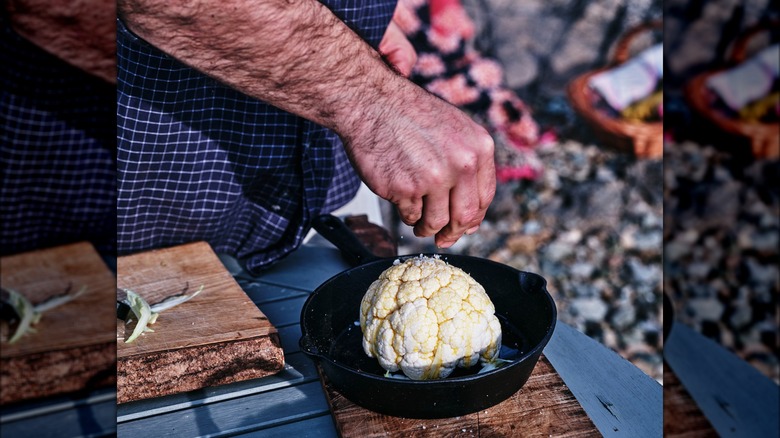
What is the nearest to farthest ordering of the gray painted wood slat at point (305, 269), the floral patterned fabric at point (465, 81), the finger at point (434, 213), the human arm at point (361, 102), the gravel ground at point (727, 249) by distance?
the human arm at point (361, 102)
the finger at point (434, 213)
the gray painted wood slat at point (305, 269)
the gravel ground at point (727, 249)
the floral patterned fabric at point (465, 81)

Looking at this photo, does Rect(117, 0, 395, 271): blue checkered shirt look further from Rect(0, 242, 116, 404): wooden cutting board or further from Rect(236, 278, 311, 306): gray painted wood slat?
Rect(0, 242, 116, 404): wooden cutting board

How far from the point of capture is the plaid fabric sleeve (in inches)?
36.5

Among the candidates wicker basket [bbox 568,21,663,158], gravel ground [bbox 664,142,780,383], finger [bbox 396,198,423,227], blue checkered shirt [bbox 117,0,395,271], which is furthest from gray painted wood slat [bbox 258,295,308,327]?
wicker basket [bbox 568,21,663,158]

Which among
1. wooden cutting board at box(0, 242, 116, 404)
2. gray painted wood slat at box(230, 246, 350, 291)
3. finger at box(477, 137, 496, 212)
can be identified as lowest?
gray painted wood slat at box(230, 246, 350, 291)

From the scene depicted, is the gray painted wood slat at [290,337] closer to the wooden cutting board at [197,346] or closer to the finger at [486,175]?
the wooden cutting board at [197,346]

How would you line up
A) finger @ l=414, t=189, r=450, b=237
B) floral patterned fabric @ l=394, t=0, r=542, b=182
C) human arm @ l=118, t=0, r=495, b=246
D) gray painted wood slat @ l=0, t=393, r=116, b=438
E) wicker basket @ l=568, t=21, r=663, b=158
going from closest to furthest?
gray painted wood slat @ l=0, t=393, r=116, b=438, human arm @ l=118, t=0, r=495, b=246, finger @ l=414, t=189, r=450, b=237, wicker basket @ l=568, t=21, r=663, b=158, floral patterned fabric @ l=394, t=0, r=542, b=182

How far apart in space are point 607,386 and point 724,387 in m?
0.13

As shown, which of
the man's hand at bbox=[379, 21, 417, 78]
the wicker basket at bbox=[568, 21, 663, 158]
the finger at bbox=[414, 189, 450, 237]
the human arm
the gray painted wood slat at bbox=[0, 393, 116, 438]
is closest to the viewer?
the gray painted wood slat at bbox=[0, 393, 116, 438]

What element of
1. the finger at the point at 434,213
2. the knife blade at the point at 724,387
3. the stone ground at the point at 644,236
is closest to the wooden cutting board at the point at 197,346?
the finger at the point at 434,213

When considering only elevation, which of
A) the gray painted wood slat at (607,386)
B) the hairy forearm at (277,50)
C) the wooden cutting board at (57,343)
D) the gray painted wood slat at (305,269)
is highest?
the hairy forearm at (277,50)

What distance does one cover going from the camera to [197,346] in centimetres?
81

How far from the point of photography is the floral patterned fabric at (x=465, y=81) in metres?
2.37

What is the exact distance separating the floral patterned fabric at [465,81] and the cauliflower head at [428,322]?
1573mm

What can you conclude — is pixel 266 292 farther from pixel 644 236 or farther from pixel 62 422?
pixel 644 236
